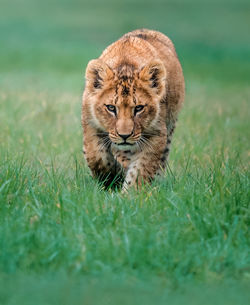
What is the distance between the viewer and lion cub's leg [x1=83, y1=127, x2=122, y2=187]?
21.0 ft

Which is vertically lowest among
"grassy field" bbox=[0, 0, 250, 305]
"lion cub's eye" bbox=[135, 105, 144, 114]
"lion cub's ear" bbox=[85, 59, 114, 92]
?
"grassy field" bbox=[0, 0, 250, 305]

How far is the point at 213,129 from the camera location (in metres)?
9.68

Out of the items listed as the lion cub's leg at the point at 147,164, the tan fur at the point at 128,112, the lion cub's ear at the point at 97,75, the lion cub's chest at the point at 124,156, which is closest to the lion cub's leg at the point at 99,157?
the tan fur at the point at 128,112

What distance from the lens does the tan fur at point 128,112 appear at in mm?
5836

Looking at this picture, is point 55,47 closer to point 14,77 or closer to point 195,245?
point 14,77

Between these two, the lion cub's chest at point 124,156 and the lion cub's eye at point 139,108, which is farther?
the lion cub's chest at point 124,156

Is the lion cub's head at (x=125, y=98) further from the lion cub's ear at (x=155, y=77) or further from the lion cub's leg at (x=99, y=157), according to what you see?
the lion cub's leg at (x=99, y=157)

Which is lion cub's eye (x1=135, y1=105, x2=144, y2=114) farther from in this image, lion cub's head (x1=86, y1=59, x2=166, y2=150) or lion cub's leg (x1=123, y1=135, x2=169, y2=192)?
lion cub's leg (x1=123, y1=135, x2=169, y2=192)

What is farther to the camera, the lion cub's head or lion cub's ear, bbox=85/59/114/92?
lion cub's ear, bbox=85/59/114/92

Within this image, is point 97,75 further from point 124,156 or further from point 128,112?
point 124,156

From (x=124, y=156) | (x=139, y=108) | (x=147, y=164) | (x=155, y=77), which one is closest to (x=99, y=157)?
(x=124, y=156)

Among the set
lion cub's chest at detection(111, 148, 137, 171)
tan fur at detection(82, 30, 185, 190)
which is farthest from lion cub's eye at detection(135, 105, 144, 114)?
lion cub's chest at detection(111, 148, 137, 171)

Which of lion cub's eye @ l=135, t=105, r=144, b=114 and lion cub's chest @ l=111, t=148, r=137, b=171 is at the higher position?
lion cub's eye @ l=135, t=105, r=144, b=114

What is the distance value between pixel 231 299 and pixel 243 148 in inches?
201
